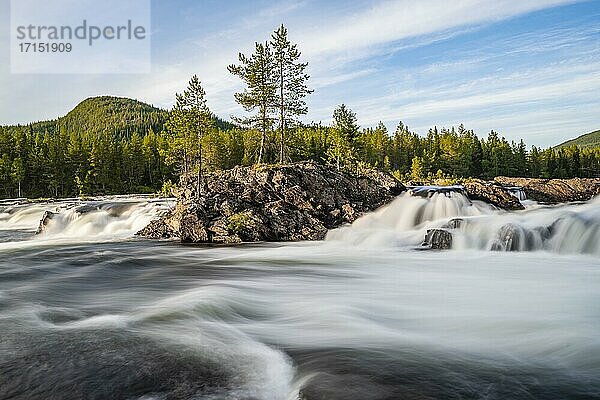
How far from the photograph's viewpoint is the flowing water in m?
5.20

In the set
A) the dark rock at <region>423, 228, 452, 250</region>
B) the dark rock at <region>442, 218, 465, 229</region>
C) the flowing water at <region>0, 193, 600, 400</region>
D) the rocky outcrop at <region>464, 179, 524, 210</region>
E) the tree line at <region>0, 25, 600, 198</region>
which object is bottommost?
the flowing water at <region>0, 193, 600, 400</region>

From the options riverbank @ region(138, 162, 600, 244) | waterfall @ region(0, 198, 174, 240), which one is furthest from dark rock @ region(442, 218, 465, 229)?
waterfall @ region(0, 198, 174, 240)

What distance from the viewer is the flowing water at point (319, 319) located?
5199mm

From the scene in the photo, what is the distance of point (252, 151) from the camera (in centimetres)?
8650

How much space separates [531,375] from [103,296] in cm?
864

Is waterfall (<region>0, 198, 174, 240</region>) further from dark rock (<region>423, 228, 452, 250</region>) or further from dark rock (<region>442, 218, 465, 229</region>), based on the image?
dark rock (<region>442, 218, 465, 229</region>)

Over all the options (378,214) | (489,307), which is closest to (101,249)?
(378,214)

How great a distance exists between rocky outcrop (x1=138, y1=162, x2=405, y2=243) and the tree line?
366cm

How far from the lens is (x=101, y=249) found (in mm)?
18766

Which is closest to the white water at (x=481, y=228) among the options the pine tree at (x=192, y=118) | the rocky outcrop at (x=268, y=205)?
the rocky outcrop at (x=268, y=205)

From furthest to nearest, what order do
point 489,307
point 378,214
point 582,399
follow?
point 378,214 → point 489,307 → point 582,399

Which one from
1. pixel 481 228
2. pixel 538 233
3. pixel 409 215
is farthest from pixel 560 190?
pixel 538 233

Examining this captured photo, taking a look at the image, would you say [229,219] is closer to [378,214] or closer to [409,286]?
[378,214]

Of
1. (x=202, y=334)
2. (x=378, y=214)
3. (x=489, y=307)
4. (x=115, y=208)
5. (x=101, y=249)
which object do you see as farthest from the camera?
(x=115, y=208)
